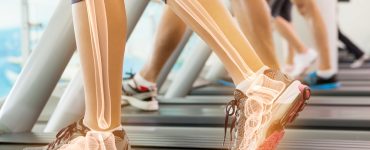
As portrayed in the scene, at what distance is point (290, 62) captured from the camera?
5086 millimetres

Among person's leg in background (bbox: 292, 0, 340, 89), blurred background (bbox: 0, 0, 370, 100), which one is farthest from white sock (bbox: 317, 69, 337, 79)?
blurred background (bbox: 0, 0, 370, 100)

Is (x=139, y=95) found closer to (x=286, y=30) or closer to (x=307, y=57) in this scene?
(x=307, y=57)

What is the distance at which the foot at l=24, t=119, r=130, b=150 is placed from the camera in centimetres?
113

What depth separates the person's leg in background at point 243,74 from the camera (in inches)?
44.9

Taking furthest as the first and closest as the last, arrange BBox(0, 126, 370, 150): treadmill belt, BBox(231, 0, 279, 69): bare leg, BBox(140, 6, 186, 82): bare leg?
BBox(140, 6, 186, 82): bare leg → BBox(231, 0, 279, 69): bare leg → BBox(0, 126, 370, 150): treadmill belt

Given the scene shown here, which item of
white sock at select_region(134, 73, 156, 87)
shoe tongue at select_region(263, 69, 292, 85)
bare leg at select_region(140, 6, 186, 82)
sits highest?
shoe tongue at select_region(263, 69, 292, 85)

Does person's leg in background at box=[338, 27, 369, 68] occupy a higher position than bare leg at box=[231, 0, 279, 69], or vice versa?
bare leg at box=[231, 0, 279, 69]

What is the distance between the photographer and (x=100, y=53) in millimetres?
1137

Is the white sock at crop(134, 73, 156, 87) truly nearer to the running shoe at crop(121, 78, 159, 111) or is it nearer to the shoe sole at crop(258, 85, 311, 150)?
the running shoe at crop(121, 78, 159, 111)

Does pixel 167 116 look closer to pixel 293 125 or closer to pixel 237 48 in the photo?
pixel 293 125

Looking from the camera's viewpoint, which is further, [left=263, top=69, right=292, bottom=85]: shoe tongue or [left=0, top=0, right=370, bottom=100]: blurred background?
[left=0, top=0, right=370, bottom=100]: blurred background

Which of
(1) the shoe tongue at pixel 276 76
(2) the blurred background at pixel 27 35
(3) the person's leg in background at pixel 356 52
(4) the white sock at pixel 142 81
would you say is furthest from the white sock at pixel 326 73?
(3) the person's leg in background at pixel 356 52

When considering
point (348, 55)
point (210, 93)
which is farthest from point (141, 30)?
point (348, 55)

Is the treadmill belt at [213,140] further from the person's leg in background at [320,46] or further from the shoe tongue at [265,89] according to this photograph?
the person's leg in background at [320,46]
